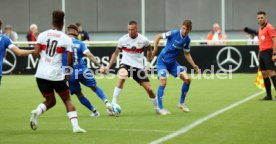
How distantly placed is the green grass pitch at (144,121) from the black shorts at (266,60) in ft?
2.66

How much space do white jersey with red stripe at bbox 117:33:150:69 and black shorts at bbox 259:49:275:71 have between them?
4.03m

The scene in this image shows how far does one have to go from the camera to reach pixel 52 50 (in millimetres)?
12508

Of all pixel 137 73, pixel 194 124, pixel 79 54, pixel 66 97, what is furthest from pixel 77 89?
pixel 66 97

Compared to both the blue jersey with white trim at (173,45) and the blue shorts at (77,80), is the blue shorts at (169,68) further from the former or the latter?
the blue shorts at (77,80)

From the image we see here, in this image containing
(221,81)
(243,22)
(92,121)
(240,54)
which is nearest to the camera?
(92,121)

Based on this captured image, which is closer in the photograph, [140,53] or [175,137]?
[175,137]

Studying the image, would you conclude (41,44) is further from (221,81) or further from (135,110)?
(221,81)

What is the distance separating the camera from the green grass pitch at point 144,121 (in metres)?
12.1

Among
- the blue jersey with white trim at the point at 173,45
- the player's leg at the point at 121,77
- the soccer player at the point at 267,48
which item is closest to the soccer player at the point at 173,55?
the blue jersey with white trim at the point at 173,45

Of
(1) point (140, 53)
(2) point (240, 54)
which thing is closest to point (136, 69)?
(1) point (140, 53)

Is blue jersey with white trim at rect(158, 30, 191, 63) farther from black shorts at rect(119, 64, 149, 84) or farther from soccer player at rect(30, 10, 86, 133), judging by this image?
soccer player at rect(30, 10, 86, 133)

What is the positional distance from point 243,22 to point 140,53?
2533 cm

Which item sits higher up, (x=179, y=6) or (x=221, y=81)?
(x=179, y=6)

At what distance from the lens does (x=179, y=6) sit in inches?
1646
